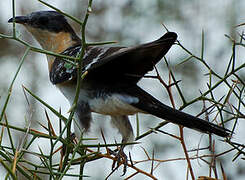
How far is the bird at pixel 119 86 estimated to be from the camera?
2.78 meters

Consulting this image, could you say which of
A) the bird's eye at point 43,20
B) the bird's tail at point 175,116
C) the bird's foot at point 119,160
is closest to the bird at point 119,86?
the bird's tail at point 175,116

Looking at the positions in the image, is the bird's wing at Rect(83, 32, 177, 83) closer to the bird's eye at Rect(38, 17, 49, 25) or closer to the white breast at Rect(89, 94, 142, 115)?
the white breast at Rect(89, 94, 142, 115)

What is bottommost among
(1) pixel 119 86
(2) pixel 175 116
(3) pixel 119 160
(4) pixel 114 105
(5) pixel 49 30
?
(3) pixel 119 160

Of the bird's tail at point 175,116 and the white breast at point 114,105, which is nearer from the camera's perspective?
the bird's tail at point 175,116

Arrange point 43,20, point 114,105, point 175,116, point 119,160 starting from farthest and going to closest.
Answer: point 43,20, point 114,105, point 175,116, point 119,160

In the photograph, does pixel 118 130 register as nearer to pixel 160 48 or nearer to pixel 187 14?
pixel 160 48

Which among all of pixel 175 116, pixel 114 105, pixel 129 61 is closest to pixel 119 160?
pixel 175 116

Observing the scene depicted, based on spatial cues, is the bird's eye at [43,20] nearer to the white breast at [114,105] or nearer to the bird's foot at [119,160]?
the white breast at [114,105]

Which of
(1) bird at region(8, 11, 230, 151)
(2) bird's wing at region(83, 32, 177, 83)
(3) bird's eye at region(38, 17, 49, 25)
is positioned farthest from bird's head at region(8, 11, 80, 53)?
(2) bird's wing at region(83, 32, 177, 83)

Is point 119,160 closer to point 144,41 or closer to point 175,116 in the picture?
point 175,116

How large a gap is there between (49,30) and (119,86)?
1.47m

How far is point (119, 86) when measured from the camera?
3.55 meters

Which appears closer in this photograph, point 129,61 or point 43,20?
point 129,61

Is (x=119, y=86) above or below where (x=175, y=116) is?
above
